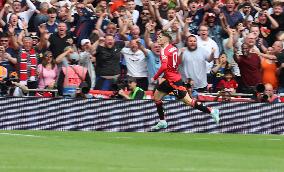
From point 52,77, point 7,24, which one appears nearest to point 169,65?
point 52,77

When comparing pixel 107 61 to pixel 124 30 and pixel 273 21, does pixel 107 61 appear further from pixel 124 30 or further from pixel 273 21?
pixel 273 21

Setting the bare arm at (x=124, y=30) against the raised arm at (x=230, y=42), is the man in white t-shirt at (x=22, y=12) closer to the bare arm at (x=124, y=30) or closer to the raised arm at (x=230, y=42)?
the bare arm at (x=124, y=30)

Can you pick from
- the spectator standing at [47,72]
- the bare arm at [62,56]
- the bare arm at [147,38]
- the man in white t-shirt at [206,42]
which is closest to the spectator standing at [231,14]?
the man in white t-shirt at [206,42]

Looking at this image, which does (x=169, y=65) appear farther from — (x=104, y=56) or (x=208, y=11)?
(x=208, y=11)

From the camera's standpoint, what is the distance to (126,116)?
70.3ft

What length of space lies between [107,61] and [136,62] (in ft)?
2.83

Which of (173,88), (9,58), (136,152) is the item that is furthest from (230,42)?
(136,152)

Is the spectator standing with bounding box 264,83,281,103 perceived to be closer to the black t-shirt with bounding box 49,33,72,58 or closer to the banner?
the banner

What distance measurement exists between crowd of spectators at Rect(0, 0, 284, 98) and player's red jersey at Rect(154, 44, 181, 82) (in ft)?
6.01

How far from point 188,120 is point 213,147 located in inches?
191

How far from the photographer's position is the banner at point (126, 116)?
2092cm

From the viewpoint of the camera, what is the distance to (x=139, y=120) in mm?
21469

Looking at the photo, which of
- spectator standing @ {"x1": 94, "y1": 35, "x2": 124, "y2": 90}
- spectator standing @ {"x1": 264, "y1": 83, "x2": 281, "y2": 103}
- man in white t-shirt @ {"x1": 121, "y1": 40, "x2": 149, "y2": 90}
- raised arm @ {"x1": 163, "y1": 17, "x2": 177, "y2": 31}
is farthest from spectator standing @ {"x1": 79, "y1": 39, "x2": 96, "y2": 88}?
spectator standing @ {"x1": 264, "y1": 83, "x2": 281, "y2": 103}

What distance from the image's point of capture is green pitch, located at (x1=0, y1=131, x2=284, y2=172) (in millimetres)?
12422
